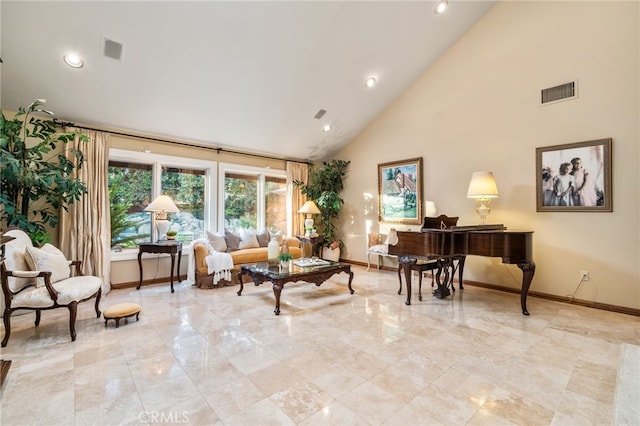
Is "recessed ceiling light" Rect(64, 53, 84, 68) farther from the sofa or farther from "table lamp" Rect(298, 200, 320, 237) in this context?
"table lamp" Rect(298, 200, 320, 237)

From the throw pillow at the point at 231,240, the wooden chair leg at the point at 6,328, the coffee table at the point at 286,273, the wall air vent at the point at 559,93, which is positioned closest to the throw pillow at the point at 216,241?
the throw pillow at the point at 231,240

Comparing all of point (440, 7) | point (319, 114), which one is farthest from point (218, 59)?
point (440, 7)

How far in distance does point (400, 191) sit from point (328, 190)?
5.73 feet

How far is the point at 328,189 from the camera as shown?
22.0ft

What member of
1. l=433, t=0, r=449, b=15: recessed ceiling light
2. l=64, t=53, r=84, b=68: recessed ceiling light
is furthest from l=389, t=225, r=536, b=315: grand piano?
l=64, t=53, r=84, b=68: recessed ceiling light

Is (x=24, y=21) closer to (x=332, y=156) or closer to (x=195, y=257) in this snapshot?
(x=195, y=257)

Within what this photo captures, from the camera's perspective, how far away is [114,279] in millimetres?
4504

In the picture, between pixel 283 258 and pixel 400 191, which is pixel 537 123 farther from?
pixel 283 258

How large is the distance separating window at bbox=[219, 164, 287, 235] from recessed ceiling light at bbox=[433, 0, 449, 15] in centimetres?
404

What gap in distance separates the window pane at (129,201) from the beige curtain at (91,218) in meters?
0.27

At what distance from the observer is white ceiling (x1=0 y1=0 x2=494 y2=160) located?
3.10 meters

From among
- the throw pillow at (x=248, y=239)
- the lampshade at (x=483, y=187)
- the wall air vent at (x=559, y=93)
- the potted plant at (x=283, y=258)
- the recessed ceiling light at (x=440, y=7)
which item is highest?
the recessed ceiling light at (x=440, y=7)

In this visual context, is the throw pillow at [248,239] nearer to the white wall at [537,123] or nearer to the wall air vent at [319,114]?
the wall air vent at [319,114]

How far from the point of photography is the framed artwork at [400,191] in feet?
17.6
